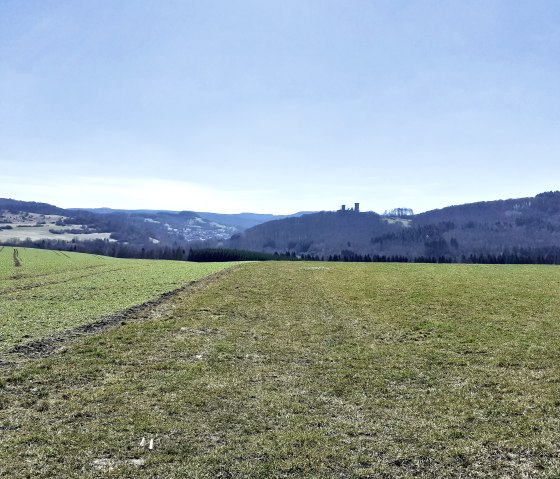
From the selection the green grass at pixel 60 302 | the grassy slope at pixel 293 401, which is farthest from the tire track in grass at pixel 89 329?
the grassy slope at pixel 293 401

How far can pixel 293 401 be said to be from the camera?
43.9 feet

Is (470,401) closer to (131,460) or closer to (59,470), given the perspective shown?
(131,460)

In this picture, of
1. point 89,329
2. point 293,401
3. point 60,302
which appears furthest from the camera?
point 60,302

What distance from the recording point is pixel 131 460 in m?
9.53

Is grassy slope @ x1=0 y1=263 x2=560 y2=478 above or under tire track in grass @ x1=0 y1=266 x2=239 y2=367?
above

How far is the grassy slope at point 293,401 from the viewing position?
956 centimetres

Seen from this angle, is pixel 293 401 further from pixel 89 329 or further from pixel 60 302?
pixel 60 302

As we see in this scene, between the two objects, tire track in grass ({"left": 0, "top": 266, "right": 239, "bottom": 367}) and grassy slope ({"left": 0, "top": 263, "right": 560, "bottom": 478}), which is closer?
grassy slope ({"left": 0, "top": 263, "right": 560, "bottom": 478})

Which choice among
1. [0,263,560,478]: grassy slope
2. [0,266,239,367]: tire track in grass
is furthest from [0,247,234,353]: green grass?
[0,263,560,478]: grassy slope

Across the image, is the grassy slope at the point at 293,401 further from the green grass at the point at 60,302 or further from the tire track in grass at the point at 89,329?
the green grass at the point at 60,302

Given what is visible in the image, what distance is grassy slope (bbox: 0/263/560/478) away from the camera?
956 centimetres

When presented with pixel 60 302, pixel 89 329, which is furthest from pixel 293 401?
pixel 60 302

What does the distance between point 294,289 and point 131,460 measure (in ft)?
116

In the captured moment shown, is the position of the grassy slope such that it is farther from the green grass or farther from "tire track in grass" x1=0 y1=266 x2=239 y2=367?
the green grass
